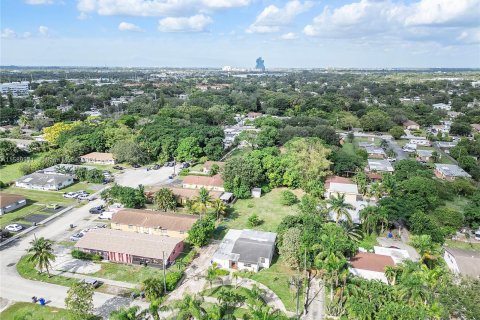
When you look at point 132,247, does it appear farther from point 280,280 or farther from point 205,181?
point 205,181

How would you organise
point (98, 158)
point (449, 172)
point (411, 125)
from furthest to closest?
point (411, 125), point (98, 158), point (449, 172)

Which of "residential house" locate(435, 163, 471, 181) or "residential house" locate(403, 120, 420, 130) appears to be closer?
"residential house" locate(435, 163, 471, 181)

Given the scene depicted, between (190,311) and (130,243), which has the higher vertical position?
(190,311)

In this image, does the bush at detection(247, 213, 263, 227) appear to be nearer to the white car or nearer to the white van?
the white van

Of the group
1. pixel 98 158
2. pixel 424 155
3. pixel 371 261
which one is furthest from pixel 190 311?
pixel 424 155

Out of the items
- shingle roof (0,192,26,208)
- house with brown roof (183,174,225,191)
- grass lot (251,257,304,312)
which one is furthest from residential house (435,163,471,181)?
shingle roof (0,192,26,208)

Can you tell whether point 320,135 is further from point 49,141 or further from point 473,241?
point 49,141
